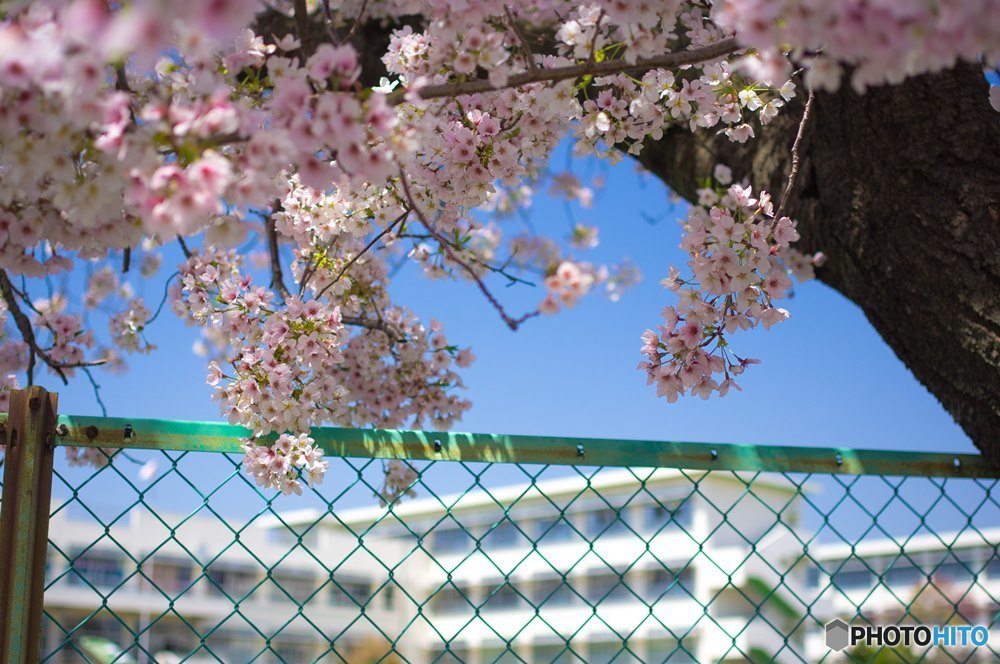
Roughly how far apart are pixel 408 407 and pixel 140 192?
171 cm

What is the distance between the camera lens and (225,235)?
1022 mm

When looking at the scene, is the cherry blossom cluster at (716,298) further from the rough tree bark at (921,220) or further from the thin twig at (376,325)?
the thin twig at (376,325)

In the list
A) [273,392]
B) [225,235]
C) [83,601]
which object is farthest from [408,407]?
[83,601]

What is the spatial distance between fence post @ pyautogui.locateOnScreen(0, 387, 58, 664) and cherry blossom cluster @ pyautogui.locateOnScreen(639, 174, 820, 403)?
975 mm

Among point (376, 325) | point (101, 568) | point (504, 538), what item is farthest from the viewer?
point (504, 538)

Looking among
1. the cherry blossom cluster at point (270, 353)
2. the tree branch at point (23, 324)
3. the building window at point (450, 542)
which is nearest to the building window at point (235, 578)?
the building window at point (450, 542)

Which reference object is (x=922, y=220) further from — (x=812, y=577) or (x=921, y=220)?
(x=812, y=577)

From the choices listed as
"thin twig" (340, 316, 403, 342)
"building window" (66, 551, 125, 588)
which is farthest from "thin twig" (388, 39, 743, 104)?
"building window" (66, 551, 125, 588)

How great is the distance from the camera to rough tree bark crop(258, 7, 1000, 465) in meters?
1.83

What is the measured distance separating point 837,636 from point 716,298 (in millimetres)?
897

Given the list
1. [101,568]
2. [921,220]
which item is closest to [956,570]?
[101,568]

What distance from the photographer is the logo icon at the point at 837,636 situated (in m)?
1.95

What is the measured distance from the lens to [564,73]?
1170mm

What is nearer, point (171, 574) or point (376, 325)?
point (376, 325)
